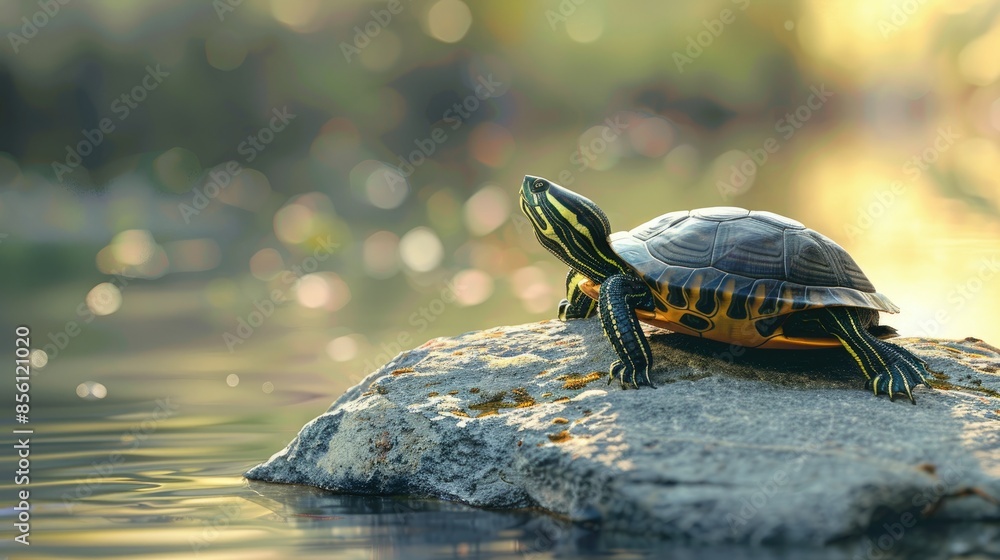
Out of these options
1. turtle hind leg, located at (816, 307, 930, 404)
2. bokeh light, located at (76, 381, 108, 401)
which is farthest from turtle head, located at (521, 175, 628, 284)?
bokeh light, located at (76, 381, 108, 401)

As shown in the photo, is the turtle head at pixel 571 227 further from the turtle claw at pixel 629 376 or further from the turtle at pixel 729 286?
the turtle claw at pixel 629 376

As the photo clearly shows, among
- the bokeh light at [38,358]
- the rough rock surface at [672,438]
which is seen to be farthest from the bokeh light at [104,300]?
the rough rock surface at [672,438]

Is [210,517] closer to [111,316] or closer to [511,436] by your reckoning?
[511,436]

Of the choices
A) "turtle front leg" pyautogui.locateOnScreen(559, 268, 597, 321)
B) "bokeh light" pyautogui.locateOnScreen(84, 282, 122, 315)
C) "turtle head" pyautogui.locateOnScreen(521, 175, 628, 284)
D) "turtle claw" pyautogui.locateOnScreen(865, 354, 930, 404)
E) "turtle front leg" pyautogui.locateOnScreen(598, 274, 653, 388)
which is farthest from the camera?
"bokeh light" pyautogui.locateOnScreen(84, 282, 122, 315)

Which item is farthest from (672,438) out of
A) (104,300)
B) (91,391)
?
(104,300)

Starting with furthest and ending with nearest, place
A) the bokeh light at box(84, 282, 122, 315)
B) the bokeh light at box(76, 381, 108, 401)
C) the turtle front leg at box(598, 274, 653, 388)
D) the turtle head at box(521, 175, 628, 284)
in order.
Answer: the bokeh light at box(84, 282, 122, 315), the bokeh light at box(76, 381, 108, 401), the turtle head at box(521, 175, 628, 284), the turtle front leg at box(598, 274, 653, 388)

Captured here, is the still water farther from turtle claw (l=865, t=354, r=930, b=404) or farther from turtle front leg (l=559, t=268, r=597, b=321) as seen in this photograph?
turtle front leg (l=559, t=268, r=597, b=321)

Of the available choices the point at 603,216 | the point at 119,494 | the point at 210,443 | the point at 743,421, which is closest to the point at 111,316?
the point at 210,443
